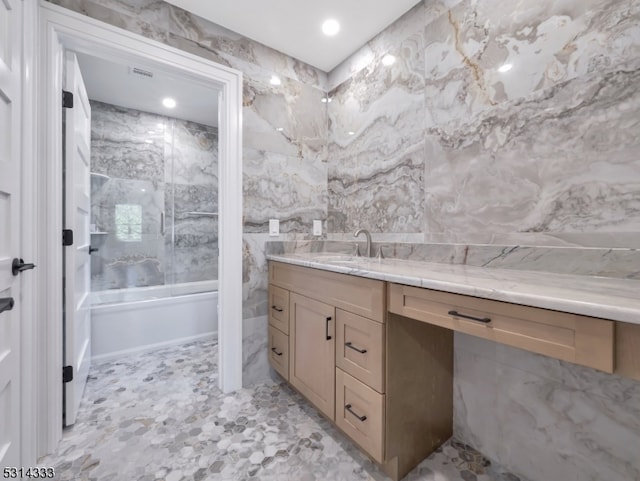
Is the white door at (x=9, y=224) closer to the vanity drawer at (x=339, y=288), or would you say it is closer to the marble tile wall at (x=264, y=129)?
the marble tile wall at (x=264, y=129)

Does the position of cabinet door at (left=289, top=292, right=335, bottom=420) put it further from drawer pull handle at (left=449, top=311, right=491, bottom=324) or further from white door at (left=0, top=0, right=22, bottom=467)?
white door at (left=0, top=0, right=22, bottom=467)

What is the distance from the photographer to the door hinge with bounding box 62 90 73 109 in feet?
4.82

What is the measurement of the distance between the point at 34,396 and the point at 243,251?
1182mm

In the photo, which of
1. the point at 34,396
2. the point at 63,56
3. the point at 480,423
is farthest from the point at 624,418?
the point at 63,56

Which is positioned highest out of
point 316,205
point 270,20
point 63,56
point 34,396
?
point 270,20

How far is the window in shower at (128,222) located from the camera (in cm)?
305

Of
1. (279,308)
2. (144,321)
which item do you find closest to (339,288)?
(279,308)

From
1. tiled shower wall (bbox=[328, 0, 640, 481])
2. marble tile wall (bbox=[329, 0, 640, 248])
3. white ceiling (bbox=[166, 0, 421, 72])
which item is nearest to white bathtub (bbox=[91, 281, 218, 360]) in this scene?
marble tile wall (bbox=[329, 0, 640, 248])

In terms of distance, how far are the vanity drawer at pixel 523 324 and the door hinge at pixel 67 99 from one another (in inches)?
74.0

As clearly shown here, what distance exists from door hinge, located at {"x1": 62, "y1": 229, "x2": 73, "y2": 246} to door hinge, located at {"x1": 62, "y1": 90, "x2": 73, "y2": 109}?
64cm

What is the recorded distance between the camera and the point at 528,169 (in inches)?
→ 49.3

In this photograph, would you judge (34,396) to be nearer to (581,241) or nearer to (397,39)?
(581,241)

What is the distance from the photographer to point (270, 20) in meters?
1.83

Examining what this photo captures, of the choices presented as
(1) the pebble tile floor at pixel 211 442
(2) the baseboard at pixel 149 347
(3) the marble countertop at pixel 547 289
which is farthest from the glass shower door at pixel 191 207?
(3) the marble countertop at pixel 547 289
